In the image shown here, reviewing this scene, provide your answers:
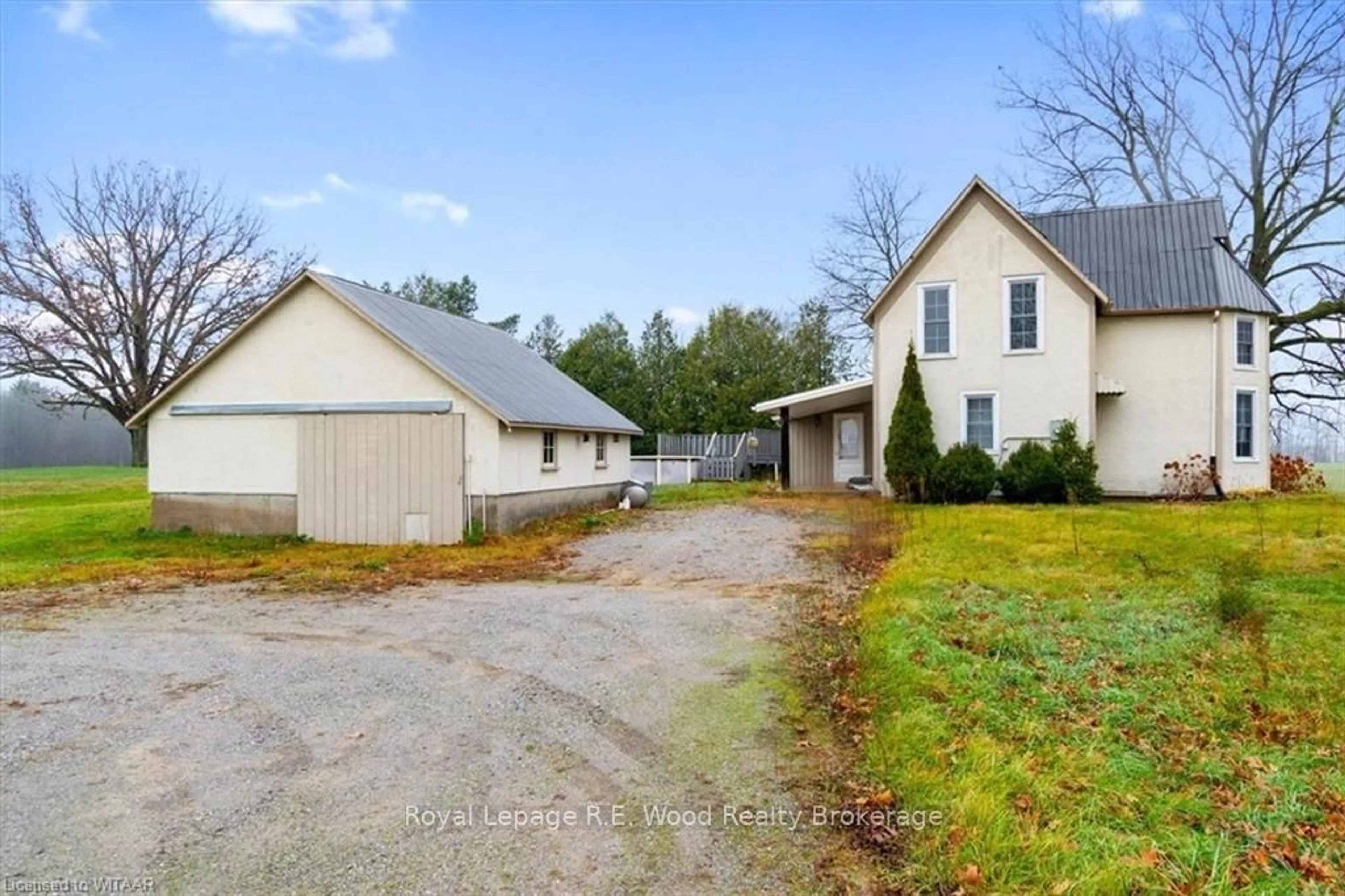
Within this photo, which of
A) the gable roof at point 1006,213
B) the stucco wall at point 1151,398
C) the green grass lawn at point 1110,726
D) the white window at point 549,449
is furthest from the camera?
the stucco wall at point 1151,398

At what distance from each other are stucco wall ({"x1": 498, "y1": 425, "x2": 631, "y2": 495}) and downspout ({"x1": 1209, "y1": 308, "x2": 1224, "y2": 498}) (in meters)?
13.6

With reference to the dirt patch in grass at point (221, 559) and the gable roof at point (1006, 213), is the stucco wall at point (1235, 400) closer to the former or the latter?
the gable roof at point (1006, 213)

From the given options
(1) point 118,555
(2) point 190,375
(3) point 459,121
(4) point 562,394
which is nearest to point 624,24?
(3) point 459,121

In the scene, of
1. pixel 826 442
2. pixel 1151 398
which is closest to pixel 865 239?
pixel 826 442

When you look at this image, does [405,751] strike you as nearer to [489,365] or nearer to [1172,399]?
[489,365]

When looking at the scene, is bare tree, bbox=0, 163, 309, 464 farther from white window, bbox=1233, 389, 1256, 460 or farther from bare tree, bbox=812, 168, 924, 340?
white window, bbox=1233, 389, 1256, 460

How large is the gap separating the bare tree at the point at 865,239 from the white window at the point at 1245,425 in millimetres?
13506

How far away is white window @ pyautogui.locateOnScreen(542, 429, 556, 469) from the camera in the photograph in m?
16.2

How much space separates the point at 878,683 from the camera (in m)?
5.34

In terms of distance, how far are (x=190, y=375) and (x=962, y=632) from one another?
592 inches

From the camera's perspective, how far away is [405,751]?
460 centimetres

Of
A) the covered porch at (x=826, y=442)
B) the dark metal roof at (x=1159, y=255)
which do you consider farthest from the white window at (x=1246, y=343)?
the covered porch at (x=826, y=442)

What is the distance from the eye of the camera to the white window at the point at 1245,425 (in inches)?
703

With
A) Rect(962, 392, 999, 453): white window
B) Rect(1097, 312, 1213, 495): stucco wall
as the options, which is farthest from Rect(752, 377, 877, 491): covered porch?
Rect(1097, 312, 1213, 495): stucco wall
